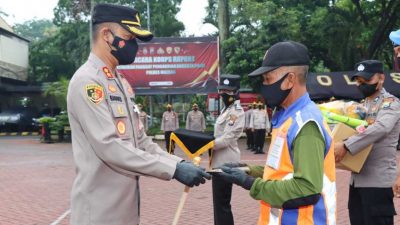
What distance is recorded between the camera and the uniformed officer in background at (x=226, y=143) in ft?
17.3

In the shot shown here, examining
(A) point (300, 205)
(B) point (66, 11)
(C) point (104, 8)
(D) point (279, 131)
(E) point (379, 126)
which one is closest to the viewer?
(A) point (300, 205)

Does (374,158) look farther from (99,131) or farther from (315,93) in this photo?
(315,93)

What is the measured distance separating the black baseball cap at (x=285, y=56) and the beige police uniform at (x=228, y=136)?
2.86 meters

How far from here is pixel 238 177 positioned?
2463 millimetres

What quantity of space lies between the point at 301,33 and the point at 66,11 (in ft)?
69.4

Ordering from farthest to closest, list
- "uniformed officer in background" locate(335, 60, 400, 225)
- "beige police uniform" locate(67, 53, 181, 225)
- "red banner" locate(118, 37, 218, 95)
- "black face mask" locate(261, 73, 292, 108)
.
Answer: "red banner" locate(118, 37, 218, 95)
"uniformed officer in background" locate(335, 60, 400, 225)
"beige police uniform" locate(67, 53, 181, 225)
"black face mask" locate(261, 73, 292, 108)

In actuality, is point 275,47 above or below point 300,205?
above

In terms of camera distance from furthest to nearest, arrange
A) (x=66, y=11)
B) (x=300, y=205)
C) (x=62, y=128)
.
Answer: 1. (x=66, y=11)
2. (x=62, y=128)
3. (x=300, y=205)

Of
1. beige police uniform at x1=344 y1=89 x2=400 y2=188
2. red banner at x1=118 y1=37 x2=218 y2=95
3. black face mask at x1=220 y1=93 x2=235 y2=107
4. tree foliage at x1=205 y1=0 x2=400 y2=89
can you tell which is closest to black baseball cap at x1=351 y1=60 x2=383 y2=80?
beige police uniform at x1=344 y1=89 x2=400 y2=188

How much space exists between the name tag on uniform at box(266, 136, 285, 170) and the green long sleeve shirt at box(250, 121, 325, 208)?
0.28 feet

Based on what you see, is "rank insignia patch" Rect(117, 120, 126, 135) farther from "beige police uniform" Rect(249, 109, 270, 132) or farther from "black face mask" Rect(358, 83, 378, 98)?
"beige police uniform" Rect(249, 109, 270, 132)

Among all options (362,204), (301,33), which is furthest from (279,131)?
(301,33)

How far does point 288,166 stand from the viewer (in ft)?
7.63

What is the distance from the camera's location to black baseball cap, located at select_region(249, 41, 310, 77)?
2365 millimetres
